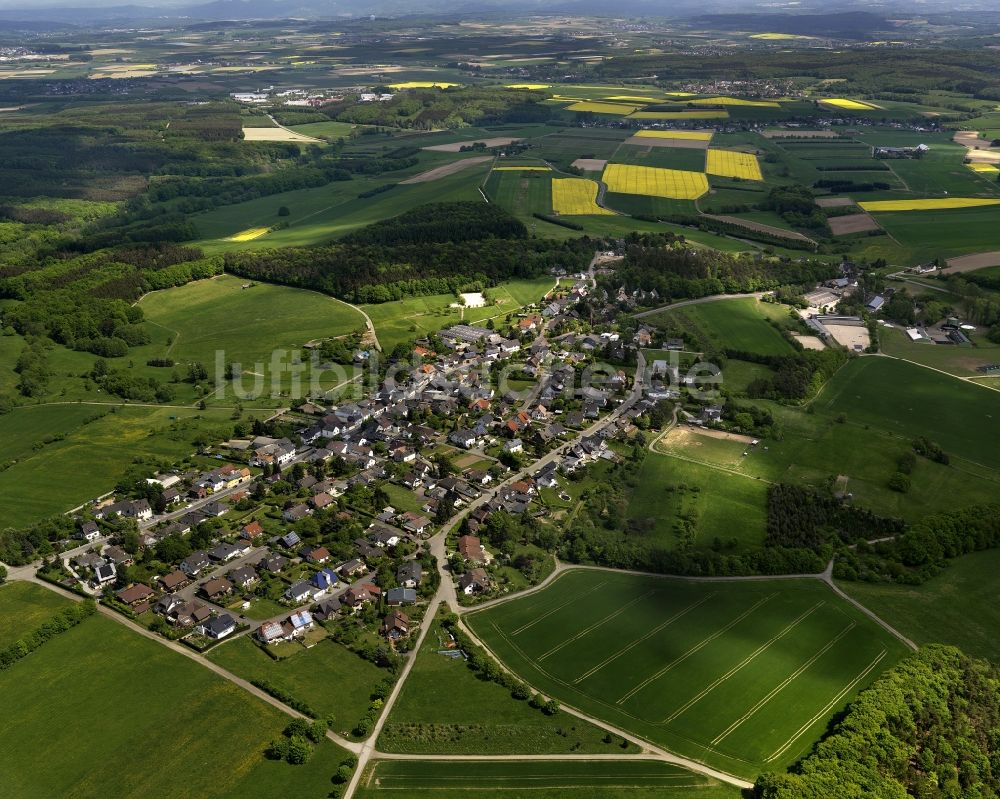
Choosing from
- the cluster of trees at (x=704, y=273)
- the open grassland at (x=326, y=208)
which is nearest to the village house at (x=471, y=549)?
the cluster of trees at (x=704, y=273)

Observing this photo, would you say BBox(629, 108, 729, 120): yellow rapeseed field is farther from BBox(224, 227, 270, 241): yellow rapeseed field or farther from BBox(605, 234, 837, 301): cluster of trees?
BBox(224, 227, 270, 241): yellow rapeseed field

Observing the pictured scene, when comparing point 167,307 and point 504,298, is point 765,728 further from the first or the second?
point 167,307

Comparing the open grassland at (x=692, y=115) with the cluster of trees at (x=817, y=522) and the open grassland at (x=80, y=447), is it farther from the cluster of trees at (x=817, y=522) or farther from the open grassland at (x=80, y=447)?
the cluster of trees at (x=817, y=522)

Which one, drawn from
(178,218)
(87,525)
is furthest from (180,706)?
(178,218)

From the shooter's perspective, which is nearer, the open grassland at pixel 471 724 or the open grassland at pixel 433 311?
the open grassland at pixel 471 724

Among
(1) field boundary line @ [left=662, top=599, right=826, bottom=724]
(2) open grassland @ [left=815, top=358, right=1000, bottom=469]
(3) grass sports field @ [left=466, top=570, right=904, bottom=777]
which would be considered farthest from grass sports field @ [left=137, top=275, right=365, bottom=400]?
(2) open grassland @ [left=815, top=358, right=1000, bottom=469]

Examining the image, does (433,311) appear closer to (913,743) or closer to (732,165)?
(913,743)
